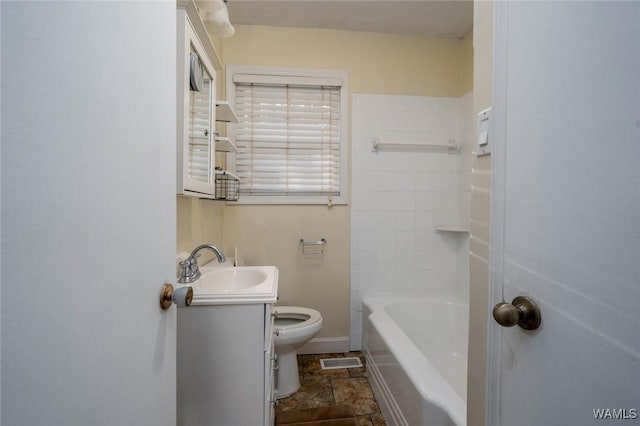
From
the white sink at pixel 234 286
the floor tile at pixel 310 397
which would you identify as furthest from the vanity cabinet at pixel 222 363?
the floor tile at pixel 310 397

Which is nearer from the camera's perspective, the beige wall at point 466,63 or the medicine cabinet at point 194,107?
the medicine cabinet at point 194,107

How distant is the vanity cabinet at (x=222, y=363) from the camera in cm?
110

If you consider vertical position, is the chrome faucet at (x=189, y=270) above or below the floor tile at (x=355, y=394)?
above

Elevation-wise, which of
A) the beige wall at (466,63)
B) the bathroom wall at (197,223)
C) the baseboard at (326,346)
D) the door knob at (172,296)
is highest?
the beige wall at (466,63)

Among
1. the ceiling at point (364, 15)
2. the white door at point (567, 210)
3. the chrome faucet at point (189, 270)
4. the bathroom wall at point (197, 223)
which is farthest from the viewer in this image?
the ceiling at point (364, 15)

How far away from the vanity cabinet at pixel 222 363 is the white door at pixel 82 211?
0.45 meters

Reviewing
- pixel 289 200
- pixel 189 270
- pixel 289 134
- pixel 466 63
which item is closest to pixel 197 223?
pixel 189 270

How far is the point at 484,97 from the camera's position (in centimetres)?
75

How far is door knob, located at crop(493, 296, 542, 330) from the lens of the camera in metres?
0.57

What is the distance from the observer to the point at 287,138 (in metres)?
2.24

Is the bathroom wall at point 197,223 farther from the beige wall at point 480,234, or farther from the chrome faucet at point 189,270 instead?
the beige wall at point 480,234

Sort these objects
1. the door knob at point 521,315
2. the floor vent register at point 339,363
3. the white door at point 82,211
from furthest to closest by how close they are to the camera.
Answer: the floor vent register at point 339,363 < the door knob at point 521,315 < the white door at point 82,211

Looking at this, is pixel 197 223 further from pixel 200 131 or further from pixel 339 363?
pixel 339 363

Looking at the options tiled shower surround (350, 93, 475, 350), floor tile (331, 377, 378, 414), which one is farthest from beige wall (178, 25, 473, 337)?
floor tile (331, 377, 378, 414)
